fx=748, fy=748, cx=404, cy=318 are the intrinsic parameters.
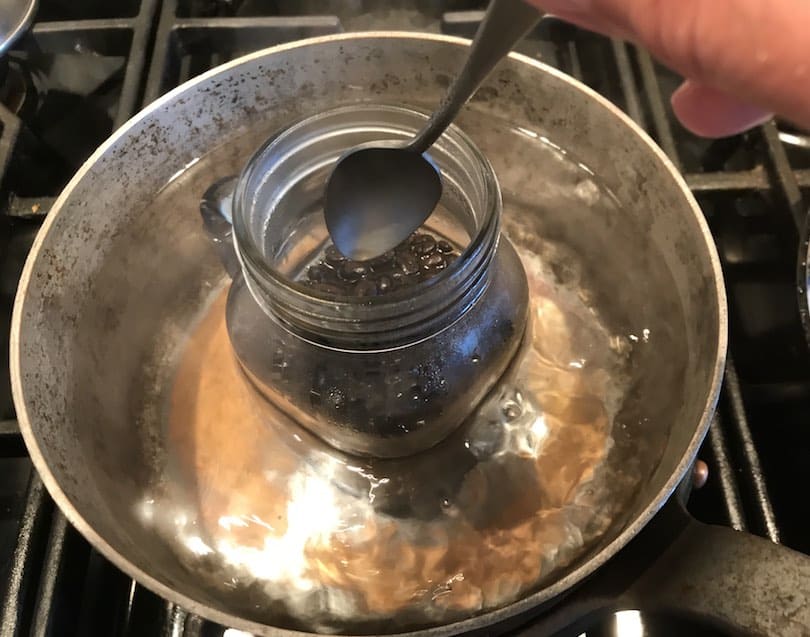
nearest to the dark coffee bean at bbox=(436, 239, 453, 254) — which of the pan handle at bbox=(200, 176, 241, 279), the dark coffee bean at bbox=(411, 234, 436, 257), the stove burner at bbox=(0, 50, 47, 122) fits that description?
the dark coffee bean at bbox=(411, 234, 436, 257)

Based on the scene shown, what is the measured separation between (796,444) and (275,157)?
37 cm

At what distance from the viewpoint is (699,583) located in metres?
0.31

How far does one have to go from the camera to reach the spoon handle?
1.01 feet

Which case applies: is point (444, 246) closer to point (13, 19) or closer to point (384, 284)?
point (384, 284)

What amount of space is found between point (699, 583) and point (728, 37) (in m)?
0.22

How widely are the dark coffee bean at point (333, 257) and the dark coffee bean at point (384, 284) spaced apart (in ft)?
0.10

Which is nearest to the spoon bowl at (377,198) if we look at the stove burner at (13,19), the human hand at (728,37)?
the human hand at (728,37)

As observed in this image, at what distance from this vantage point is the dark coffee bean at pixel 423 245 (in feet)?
1.44

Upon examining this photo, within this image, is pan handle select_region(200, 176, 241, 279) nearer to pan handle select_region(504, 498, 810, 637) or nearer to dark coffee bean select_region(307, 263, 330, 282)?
dark coffee bean select_region(307, 263, 330, 282)

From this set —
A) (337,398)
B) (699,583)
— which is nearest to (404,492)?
(337,398)

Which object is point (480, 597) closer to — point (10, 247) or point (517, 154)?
point (517, 154)

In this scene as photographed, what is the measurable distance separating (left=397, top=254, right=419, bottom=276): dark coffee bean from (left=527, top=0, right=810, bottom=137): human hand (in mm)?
172

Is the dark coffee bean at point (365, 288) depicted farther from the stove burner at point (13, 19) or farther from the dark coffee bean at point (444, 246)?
the stove burner at point (13, 19)

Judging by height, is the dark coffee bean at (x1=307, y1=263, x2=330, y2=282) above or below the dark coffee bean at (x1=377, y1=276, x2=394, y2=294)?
above
